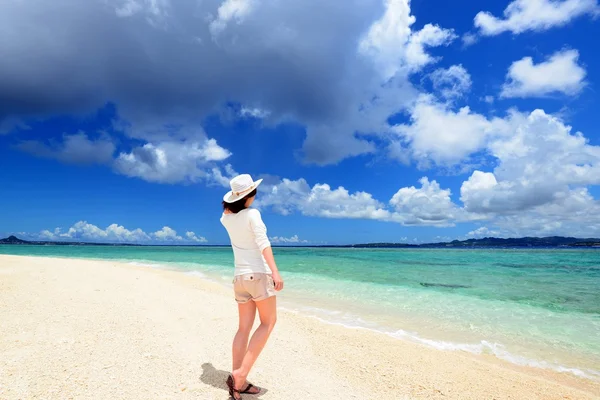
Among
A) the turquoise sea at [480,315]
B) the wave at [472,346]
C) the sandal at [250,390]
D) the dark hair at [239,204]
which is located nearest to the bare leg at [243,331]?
the sandal at [250,390]

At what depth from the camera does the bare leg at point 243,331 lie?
3689mm

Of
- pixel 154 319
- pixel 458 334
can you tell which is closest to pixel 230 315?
pixel 154 319

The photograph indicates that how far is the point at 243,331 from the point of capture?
3.76 metres

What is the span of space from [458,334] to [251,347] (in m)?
6.17

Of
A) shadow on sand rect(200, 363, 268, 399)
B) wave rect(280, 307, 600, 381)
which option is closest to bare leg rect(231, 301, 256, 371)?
shadow on sand rect(200, 363, 268, 399)

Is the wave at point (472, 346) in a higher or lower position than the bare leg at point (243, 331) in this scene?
lower

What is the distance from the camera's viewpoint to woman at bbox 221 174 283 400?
3455 mm

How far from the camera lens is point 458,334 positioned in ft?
25.9

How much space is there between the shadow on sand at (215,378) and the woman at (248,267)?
0.77 ft

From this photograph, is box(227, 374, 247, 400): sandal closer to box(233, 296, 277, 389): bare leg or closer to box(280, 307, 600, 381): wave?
box(233, 296, 277, 389): bare leg

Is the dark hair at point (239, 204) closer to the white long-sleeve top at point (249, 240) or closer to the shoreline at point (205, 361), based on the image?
the white long-sleeve top at point (249, 240)

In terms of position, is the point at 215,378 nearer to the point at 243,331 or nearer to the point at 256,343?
the point at 243,331

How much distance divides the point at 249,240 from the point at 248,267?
273 mm

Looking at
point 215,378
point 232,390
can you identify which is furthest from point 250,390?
point 215,378
